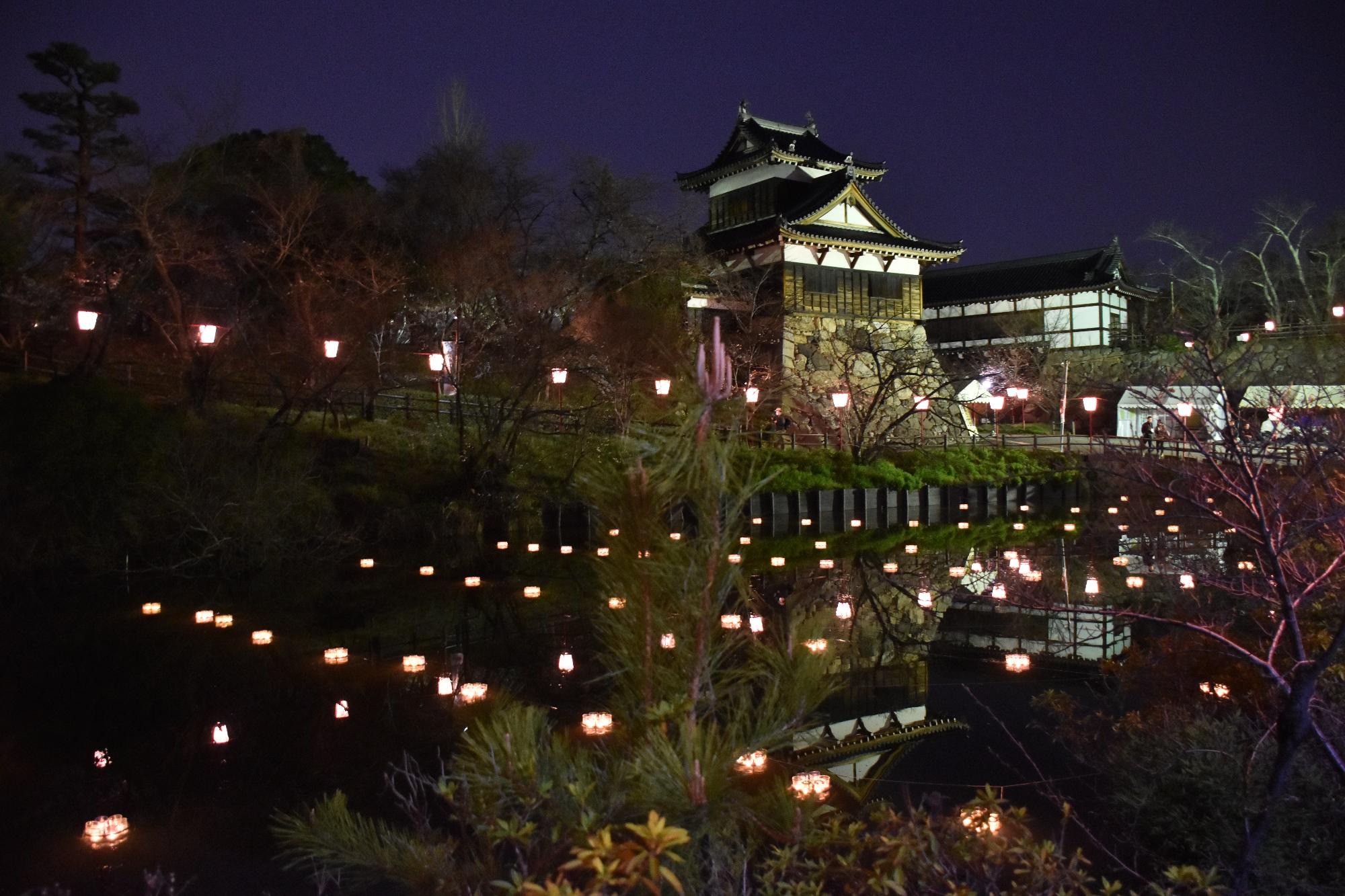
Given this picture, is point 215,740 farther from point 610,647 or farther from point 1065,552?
point 1065,552

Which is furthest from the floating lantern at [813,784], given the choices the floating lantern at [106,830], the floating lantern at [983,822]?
the floating lantern at [106,830]

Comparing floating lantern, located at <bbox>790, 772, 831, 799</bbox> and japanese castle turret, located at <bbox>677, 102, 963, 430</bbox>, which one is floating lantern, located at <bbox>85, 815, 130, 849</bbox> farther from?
japanese castle turret, located at <bbox>677, 102, 963, 430</bbox>

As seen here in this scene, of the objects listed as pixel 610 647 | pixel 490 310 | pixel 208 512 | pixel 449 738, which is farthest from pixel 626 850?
pixel 490 310

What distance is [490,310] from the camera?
2173cm

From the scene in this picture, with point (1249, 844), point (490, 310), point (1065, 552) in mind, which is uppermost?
point (490, 310)

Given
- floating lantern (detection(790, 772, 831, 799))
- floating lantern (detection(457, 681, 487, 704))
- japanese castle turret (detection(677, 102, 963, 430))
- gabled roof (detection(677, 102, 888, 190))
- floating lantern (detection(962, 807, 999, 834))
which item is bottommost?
floating lantern (detection(457, 681, 487, 704))

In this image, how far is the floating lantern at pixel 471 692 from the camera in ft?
25.9

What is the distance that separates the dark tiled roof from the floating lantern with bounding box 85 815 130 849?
91.6 ft

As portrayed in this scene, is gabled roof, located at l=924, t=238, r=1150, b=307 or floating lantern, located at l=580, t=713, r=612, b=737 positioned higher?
gabled roof, located at l=924, t=238, r=1150, b=307

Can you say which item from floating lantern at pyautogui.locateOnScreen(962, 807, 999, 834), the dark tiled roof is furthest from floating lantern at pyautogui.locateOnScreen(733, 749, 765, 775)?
the dark tiled roof

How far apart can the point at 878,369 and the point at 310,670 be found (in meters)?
17.4

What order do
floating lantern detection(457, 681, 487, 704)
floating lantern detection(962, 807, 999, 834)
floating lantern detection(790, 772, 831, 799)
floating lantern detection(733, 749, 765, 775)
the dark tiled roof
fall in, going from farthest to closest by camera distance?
the dark tiled roof
floating lantern detection(457, 681, 487, 704)
floating lantern detection(790, 772, 831, 799)
floating lantern detection(962, 807, 999, 834)
floating lantern detection(733, 749, 765, 775)

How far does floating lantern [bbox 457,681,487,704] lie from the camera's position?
25.9 ft

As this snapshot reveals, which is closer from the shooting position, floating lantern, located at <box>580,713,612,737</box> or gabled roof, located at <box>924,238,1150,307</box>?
floating lantern, located at <box>580,713,612,737</box>
